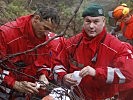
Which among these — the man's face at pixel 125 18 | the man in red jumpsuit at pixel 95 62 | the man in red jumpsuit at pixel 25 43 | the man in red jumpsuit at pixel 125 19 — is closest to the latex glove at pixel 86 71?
the man in red jumpsuit at pixel 95 62

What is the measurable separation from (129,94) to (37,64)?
4.07 feet

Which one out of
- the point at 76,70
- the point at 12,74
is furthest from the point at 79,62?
the point at 12,74

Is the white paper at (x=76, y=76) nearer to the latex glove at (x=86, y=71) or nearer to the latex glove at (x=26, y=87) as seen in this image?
the latex glove at (x=86, y=71)

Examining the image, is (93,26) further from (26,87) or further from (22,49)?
(26,87)

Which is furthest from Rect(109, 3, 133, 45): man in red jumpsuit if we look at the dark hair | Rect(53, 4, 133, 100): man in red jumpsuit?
the dark hair

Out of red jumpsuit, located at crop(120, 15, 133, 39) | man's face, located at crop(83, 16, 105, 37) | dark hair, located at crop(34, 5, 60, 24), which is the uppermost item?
dark hair, located at crop(34, 5, 60, 24)

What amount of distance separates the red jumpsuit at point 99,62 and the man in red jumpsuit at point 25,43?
10.7 inches

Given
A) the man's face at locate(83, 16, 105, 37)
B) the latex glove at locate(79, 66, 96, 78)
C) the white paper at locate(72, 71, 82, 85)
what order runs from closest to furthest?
the latex glove at locate(79, 66, 96, 78) < the white paper at locate(72, 71, 82, 85) < the man's face at locate(83, 16, 105, 37)

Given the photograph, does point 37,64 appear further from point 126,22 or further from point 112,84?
point 126,22

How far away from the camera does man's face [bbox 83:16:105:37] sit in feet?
16.1

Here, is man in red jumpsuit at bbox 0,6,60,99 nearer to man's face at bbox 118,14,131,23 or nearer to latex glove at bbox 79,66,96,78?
latex glove at bbox 79,66,96,78

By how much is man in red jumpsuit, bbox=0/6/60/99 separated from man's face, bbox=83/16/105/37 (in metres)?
0.39

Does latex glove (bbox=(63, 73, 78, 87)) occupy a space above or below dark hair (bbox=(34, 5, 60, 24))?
below

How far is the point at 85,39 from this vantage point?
16.3 feet
